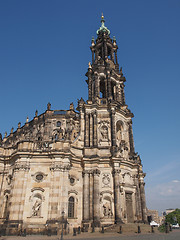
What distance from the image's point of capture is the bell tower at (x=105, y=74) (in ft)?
113

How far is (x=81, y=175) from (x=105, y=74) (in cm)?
1761

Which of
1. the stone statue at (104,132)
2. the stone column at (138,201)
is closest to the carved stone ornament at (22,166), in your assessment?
the stone statue at (104,132)

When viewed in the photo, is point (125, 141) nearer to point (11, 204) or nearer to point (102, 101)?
point (102, 101)

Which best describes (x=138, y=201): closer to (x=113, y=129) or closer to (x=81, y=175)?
(x=81, y=175)

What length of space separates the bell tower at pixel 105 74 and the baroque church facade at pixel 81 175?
10.2 inches

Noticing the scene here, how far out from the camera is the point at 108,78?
115 feet

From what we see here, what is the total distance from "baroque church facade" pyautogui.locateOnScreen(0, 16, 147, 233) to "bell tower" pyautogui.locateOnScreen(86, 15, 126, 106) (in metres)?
0.26

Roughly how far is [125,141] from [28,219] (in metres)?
17.9

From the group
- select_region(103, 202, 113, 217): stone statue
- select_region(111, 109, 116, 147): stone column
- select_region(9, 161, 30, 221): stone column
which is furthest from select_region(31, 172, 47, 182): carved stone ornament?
select_region(111, 109, 116, 147): stone column

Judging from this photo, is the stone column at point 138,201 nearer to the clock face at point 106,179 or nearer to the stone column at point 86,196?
the clock face at point 106,179

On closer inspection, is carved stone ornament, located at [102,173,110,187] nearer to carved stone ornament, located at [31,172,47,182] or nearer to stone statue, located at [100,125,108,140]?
stone statue, located at [100,125,108,140]

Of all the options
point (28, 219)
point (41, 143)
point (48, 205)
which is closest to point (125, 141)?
point (41, 143)

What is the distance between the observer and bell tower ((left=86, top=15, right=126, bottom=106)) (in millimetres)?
34312

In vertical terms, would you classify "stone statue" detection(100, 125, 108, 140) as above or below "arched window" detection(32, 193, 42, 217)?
above
